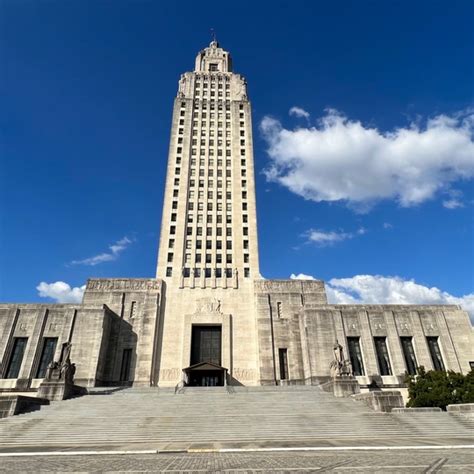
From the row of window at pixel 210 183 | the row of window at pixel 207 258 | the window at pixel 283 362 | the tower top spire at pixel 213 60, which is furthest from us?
the tower top spire at pixel 213 60

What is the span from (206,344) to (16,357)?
21.1 m

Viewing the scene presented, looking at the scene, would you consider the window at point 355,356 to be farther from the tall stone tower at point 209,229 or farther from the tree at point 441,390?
the tall stone tower at point 209,229

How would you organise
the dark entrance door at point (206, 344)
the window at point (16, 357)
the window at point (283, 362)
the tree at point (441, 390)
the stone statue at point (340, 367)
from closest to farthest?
the tree at point (441, 390)
the stone statue at point (340, 367)
the window at point (16, 357)
the window at point (283, 362)
the dark entrance door at point (206, 344)

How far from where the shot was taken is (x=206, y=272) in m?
45.3

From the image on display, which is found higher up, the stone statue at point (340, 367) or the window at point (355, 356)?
the window at point (355, 356)

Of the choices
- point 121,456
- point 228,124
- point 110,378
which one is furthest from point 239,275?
point 121,456

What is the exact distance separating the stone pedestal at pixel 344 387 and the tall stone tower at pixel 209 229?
13.4 m

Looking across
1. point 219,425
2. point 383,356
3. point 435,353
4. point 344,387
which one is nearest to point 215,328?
point 344,387

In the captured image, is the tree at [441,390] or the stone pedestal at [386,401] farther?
the tree at [441,390]

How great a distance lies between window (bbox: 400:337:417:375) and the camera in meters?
37.5

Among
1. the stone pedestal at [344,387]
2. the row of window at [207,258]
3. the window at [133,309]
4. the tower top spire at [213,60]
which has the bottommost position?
the stone pedestal at [344,387]

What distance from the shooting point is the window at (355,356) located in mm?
36772

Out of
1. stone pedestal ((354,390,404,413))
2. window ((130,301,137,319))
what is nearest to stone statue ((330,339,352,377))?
stone pedestal ((354,390,404,413))

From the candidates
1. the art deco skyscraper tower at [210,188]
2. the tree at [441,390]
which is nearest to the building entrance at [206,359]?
the art deco skyscraper tower at [210,188]
